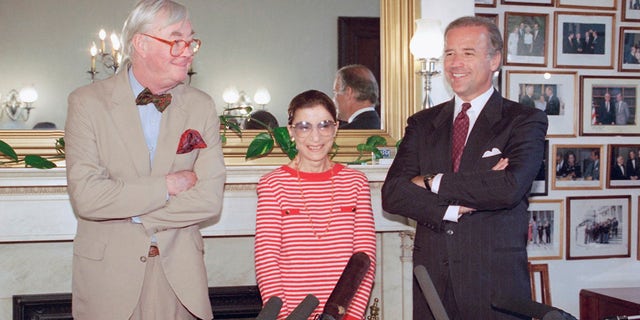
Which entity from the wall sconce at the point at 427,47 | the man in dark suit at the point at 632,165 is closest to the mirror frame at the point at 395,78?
the wall sconce at the point at 427,47

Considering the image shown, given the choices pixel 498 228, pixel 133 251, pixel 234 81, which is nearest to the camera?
pixel 133 251

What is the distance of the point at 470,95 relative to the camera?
9.12ft

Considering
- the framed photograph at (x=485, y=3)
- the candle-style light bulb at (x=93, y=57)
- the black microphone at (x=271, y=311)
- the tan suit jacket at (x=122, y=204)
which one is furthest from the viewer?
the framed photograph at (x=485, y=3)

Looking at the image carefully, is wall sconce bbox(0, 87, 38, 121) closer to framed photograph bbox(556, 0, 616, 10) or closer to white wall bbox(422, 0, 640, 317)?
white wall bbox(422, 0, 640, 317)

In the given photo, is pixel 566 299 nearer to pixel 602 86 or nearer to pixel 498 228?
pixel 602 86

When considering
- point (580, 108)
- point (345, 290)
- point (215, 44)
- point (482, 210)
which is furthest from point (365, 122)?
point (345, 290)

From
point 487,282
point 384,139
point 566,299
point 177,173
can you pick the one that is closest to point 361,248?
point 487,282

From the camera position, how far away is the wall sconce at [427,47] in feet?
12.2

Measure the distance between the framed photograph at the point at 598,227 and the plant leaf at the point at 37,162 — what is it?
3.02 meters

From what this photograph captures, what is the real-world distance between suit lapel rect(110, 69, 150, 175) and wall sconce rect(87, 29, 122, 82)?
1280 millimetres

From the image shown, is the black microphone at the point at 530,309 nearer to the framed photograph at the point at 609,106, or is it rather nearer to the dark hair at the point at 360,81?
the dark hair at the point at 360,81

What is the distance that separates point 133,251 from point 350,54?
186 centimetres

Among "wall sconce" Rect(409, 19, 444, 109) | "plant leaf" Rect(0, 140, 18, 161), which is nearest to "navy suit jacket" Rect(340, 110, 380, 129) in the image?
"wall sconce" Rect(409, 19, 444, 109)

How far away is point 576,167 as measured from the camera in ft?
15.4
